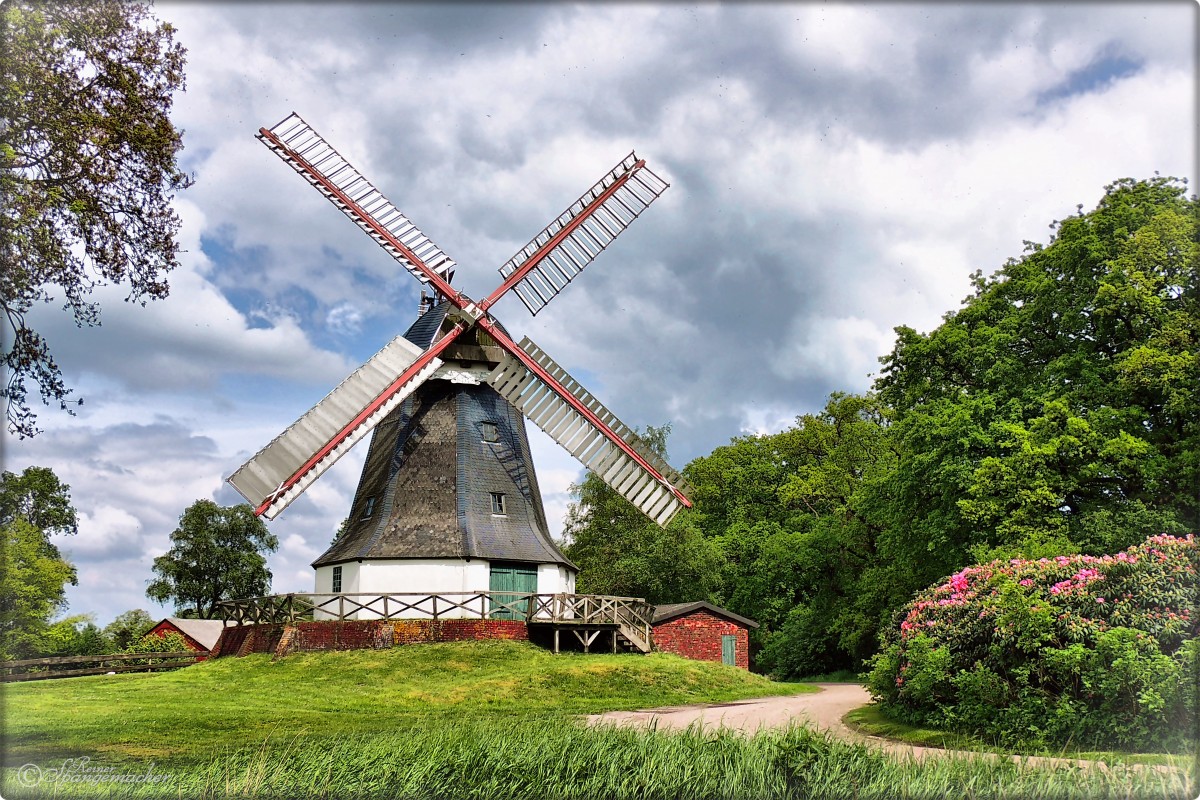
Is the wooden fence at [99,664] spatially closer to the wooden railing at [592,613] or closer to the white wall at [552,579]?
the white wall at [552,579]

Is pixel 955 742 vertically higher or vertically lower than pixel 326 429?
lower

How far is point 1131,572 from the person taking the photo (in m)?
12.9

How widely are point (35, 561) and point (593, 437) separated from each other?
101 ft

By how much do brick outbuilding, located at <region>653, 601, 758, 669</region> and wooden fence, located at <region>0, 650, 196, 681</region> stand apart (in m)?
16.0

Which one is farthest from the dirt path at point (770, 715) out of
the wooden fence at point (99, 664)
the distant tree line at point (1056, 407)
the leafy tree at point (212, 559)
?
the leafy tree at point (212, 559)

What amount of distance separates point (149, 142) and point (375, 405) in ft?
41.8

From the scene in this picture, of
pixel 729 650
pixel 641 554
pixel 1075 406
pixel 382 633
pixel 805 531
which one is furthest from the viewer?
pixel 805 531

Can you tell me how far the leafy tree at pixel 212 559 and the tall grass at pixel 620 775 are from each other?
46988mm

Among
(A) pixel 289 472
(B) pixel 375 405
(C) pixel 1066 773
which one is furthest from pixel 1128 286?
(A) pixel 289 472

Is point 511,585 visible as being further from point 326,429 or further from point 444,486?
point 326,429

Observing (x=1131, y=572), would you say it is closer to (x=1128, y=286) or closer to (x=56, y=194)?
(x=1128, y=286)

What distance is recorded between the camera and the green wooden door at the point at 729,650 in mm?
30125

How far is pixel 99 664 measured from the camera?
3147cm

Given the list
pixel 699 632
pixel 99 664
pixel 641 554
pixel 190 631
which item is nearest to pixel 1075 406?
pixel 699 632
